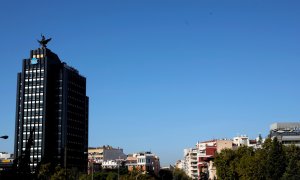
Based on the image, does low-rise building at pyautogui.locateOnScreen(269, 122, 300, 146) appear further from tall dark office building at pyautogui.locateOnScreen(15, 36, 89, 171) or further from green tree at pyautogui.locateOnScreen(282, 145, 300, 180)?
tall dark office building at pyautogui.locateOnScreen(15, 36, 89, 171)

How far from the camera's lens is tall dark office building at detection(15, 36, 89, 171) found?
178 m

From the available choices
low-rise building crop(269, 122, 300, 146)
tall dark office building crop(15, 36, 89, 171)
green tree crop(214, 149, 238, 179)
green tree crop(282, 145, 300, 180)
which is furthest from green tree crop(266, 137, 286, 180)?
tall dark office building crop(15, 36, 89, 171)

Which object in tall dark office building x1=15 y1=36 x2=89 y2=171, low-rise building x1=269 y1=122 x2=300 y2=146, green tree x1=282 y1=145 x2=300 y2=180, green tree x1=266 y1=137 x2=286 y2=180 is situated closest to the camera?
green tree x1=282 y1=145 x2=300 y2=180

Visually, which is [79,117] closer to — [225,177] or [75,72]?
[75,72]

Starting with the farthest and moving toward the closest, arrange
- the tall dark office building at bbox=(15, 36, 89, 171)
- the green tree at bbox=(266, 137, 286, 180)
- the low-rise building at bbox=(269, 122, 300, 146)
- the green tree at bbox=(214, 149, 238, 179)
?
the tall dark office building at bbox=(15, 36, 89, 171) < the low-rise building at bbox=(269, 122, 300, 146) < the green tree at bbox=(214, 149, 238, 179) < the green tree at bbox=(266, 137, 286, 180)

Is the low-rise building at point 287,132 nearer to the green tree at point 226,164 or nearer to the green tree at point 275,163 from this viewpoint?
the green tree at point 226,164

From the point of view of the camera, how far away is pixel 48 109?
182 meters

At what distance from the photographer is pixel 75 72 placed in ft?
648

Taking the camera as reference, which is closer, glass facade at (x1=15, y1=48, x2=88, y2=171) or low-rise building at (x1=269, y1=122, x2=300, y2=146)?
low-rise building at (x1=269, y1=122, x2=300, y2=146)

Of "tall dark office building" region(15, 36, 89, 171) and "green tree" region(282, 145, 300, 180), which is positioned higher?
"tall dark office building" region(15, 36, 89, 171)

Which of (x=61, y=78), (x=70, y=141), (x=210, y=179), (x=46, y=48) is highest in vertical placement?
(x=46, y=48)

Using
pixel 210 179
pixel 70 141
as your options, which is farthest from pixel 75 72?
pixel 210 179

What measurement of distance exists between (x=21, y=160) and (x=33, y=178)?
7.65 ft

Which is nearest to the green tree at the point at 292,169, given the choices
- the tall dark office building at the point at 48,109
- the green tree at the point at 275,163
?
the green tree at the point at 275,163
